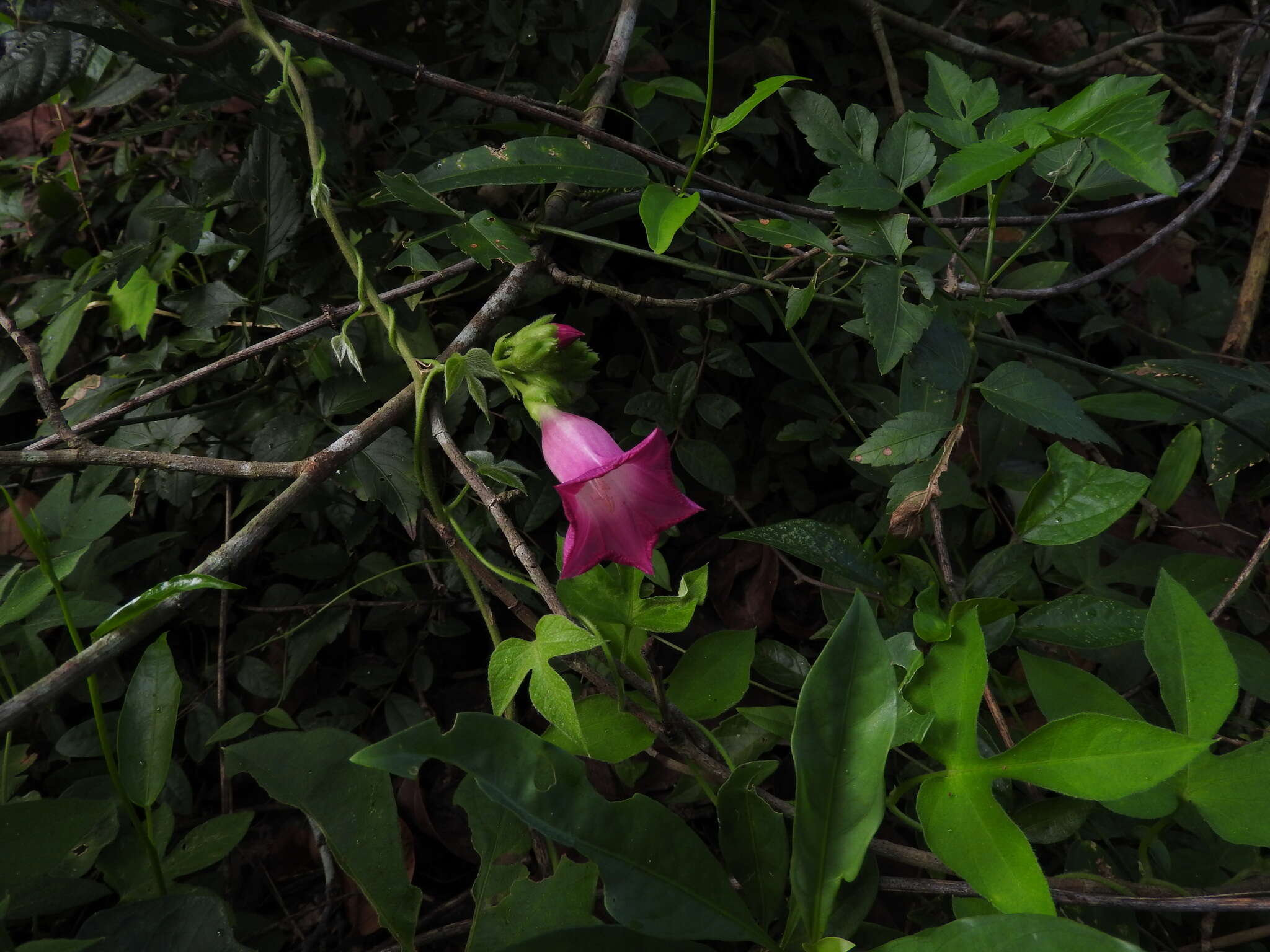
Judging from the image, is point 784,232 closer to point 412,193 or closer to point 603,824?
point 412,193

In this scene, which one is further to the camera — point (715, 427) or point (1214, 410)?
point (715, 427)

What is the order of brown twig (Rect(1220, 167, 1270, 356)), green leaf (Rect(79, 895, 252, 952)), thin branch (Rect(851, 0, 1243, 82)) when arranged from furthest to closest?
1. brown twig (Rect(1220, 167, 1270, 356))
2. thin branch (Rect(851, 0, 1243, 82))
3. green leaf (Rect(79, 895, 252, 952))

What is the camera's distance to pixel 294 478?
108 cm

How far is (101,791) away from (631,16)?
1.62 metres

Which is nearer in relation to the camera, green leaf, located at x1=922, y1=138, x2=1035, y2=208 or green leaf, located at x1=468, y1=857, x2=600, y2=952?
green leaf, located at x1=468, y1=857, x2=600, y2=952

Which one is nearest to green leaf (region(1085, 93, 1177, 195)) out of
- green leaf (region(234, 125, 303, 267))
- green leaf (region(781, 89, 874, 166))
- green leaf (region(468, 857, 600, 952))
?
green leaf (region(781, 89, 874, 166))

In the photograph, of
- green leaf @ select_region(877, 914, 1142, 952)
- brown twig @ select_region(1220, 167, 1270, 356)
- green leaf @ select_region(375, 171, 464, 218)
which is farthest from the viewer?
brown twig @ select_region(1220, 167, 1270, 356)

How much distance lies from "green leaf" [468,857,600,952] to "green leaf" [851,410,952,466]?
67cm

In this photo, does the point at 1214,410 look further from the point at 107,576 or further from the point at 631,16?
the point at 107,576

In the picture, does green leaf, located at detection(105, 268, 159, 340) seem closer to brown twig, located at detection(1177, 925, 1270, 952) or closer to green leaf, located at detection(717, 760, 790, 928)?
green leaf, located at detection(717, 760, 790, 928)

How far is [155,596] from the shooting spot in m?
0.85

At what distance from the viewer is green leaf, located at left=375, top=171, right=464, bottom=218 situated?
112 centimetres

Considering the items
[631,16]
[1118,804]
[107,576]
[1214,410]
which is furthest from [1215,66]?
[107,576]

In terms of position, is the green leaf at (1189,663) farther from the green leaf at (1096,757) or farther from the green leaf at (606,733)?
the green leaf at (606,733)
